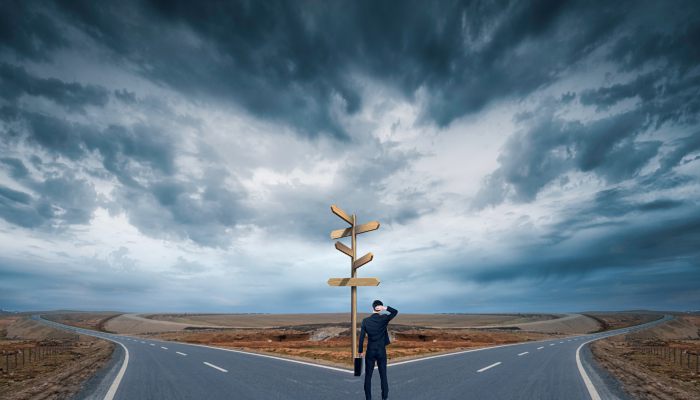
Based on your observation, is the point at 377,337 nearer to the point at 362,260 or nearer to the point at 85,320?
the point at 362,260

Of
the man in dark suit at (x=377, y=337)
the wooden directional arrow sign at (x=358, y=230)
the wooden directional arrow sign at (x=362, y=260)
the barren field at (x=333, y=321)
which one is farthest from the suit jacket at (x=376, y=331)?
the barren field at (x=333, y=321)

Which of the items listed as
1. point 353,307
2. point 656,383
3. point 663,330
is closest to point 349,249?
point 353,307

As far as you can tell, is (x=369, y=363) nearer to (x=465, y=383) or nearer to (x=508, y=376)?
(x=465, y=383)

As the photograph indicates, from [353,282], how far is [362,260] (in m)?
0.83

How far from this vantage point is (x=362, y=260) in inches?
559

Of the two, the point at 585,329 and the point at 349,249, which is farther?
the point at 585,329

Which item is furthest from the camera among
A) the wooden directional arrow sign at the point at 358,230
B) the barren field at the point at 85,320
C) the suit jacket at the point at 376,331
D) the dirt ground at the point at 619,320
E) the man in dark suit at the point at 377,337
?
the barren field at the point at 85,320

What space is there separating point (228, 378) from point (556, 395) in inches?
307

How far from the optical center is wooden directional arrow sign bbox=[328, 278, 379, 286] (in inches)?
537

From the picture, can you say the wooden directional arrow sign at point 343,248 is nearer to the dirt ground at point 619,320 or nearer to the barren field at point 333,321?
the barren field at point 333,321

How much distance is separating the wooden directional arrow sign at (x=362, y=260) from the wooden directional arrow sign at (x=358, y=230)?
0.95 m

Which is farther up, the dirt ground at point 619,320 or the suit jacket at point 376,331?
the dirt ground at point 619,320

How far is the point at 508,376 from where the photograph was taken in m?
11.2

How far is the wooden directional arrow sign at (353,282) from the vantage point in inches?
537
